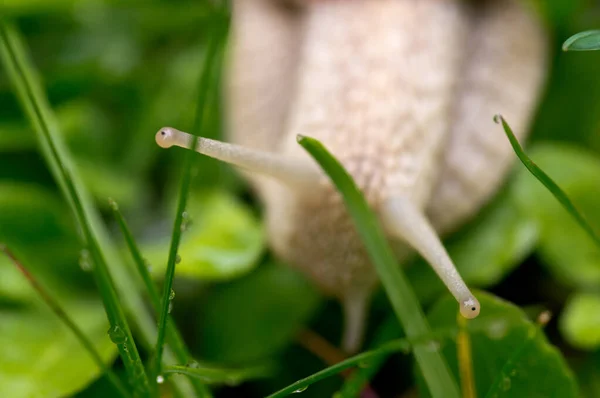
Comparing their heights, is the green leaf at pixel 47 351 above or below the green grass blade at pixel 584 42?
below

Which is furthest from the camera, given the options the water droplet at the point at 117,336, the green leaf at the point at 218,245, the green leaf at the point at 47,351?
the green leaf at the point at 218,245

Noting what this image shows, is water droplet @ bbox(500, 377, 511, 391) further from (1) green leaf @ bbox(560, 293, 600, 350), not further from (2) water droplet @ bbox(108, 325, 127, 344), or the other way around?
(2) water droplet @ bbox(108, 325, 127, 344)

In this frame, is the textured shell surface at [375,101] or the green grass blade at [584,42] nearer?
the green grass blade at [584,42]

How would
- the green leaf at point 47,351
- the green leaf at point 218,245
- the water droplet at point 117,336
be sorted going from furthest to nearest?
→ the green leaf at point 218,245, the green leaf at point 47,351, the water droplet at point 117,336

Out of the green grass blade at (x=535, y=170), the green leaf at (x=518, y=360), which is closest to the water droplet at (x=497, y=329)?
the green leaf at (x=518, y=360)

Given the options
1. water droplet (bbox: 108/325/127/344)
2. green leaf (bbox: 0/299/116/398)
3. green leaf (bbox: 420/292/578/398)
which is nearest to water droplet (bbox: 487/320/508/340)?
green leaf (bbox: 420/292/578/398)

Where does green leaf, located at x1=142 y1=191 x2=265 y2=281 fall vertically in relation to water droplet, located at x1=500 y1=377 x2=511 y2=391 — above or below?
above

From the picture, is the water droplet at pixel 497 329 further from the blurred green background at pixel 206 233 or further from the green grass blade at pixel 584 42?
the green grass blade at pixel 584 42
